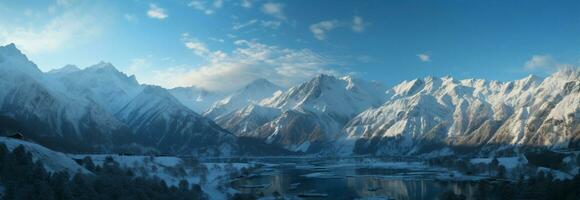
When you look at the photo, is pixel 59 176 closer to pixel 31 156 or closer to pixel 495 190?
pixel 31 156

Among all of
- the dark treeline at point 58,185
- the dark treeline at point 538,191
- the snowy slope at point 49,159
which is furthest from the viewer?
the snowy slope at point 49,159

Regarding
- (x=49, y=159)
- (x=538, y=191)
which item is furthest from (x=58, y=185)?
(x=538, y=191)

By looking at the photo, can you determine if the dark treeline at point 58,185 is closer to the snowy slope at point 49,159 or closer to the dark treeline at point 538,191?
the snowy slope at point 49,159

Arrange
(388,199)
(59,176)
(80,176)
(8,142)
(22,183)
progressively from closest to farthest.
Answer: (22,183), (59,176), (80,176), (8,142), (388,199)

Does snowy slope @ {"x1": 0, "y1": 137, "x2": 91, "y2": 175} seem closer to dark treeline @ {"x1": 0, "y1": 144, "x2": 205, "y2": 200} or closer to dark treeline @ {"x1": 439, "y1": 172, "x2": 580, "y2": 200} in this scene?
dark treeline @ {"x1": 0, "y1": 144, "x2": 205, "y2": 200}

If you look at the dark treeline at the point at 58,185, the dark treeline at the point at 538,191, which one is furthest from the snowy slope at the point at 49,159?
the dark treeline at the point at 538,191

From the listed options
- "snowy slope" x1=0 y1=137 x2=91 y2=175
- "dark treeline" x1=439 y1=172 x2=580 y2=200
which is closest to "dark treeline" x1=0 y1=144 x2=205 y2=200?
"snowy slope" x1=0 y1=137 x2=91 y2=175

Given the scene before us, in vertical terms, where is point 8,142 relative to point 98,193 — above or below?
above

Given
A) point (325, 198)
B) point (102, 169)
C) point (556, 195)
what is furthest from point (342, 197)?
point (102, 169)

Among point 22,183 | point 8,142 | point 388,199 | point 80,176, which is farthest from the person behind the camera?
point 388,199
